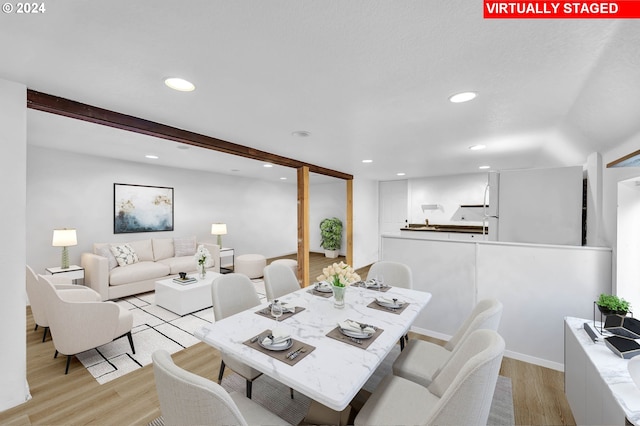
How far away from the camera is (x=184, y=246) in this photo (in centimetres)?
542

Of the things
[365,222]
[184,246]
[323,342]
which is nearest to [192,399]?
[323,342]

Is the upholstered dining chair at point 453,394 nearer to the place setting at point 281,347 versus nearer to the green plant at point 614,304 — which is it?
the place setting at point 281,347

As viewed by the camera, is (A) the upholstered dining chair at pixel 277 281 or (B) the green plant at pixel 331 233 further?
(B) the green plant at pixel 331 233

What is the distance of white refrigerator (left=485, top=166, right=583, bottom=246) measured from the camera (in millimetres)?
2625

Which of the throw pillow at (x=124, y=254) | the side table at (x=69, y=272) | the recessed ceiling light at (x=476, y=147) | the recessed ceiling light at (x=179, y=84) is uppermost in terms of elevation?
the recessed ceiling light at (x=179, y=84)

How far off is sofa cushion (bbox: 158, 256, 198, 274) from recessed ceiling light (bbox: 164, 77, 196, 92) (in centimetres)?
368

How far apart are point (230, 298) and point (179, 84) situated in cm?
165

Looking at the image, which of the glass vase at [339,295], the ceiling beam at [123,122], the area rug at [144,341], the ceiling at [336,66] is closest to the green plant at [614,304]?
the ceiling at [336,66]

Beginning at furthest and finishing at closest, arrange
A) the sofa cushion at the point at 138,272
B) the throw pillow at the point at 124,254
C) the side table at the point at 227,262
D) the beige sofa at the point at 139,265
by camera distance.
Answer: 1. the side table at the point at 227,262
2. the throw pillow at the point at 124,254
3. the sofa cushion at the point at 138,272
4. the beige sofa at the point at 139,265

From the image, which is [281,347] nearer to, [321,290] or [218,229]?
[321,290]

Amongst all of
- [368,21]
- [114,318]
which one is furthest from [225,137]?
[368,21]

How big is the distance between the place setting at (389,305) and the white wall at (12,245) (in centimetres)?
258

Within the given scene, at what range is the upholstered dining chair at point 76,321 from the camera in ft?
7.30

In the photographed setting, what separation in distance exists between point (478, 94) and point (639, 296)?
199 centimetres
